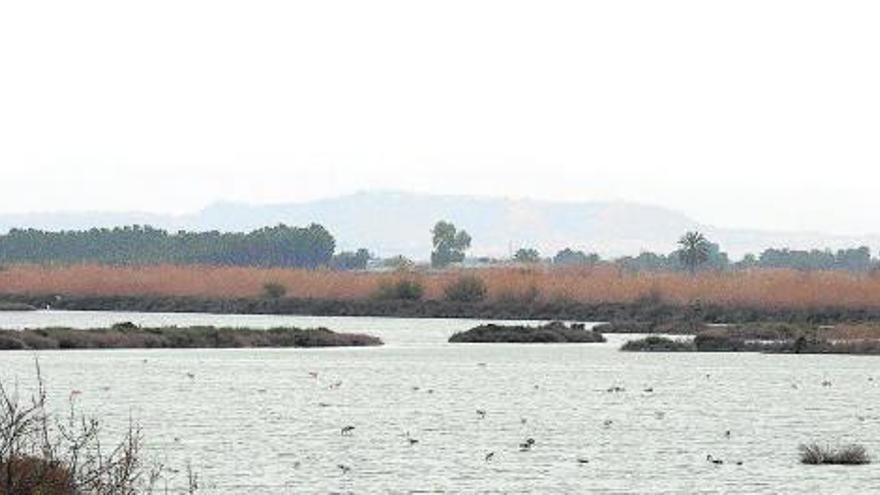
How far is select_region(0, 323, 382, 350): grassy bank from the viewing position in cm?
11075

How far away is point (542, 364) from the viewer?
104 m

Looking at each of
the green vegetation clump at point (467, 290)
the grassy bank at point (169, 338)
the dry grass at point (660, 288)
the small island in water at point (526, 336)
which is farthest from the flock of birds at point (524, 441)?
the green vegetation clump at point (467, 290)

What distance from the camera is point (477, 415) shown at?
2660 inches

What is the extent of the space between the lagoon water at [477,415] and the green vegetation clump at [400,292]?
232 ft

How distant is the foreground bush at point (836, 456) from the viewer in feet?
167

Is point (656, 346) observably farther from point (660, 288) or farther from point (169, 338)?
point (660, 288)

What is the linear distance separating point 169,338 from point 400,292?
74.2 m

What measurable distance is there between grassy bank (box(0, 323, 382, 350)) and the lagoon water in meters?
1.23

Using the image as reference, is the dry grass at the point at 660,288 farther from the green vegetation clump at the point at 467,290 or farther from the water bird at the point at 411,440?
the water bird at the point at 411,440

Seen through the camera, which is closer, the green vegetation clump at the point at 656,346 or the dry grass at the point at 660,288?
the green vegetation clump at the point at 656,346

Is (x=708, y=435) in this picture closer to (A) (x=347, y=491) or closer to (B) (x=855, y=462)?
(B) (x=855, y=462)

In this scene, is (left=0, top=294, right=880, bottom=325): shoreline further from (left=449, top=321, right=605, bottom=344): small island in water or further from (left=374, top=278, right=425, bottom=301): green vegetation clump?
(left=449, top=321, right=605, bottom=344): small island in water

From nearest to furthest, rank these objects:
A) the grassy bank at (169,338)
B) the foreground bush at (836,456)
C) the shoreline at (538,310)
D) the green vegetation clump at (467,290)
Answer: the foreground bush at (836,456) → the grassy bank at (169,338) → the shoreline at (538,310) → the green vegetation clump at (467,290)

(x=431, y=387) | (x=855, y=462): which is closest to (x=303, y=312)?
(x=431, y=387)
